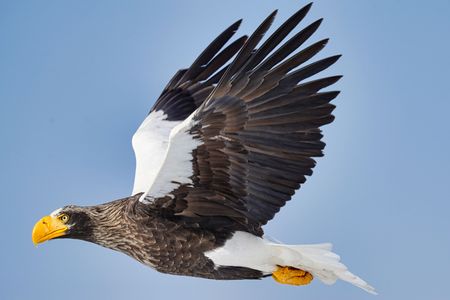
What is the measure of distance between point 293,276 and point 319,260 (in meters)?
0.40

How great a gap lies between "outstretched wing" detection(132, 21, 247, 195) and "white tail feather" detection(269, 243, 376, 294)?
1508 mm

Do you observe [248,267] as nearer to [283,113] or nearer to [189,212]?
[189,212]

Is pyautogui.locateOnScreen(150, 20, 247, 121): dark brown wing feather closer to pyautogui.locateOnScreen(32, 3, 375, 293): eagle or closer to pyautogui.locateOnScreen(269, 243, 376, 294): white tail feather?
pyautogui.locateOnScreen(32, 3, 375, 293): eagle

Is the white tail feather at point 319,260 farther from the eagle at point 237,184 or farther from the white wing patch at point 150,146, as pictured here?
the white wing patch at point 150,146

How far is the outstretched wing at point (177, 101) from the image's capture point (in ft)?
24.2

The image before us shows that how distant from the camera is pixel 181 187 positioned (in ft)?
19.6

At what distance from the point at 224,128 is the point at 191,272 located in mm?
1307

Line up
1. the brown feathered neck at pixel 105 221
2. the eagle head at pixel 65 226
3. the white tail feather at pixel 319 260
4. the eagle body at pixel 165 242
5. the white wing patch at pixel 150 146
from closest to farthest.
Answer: the white tail feather at pixel 319 260 < the eagle body at pixel 165 242 < the brown feathered neck at pixel 105 221 < the eagle head at pixel 65 226 < the white wing patch at pixel 150 146

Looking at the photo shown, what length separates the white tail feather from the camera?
20.1 feet

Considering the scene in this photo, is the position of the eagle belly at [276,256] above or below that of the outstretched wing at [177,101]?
below

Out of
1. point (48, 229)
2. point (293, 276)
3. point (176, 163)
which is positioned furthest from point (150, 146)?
point (293, 276)

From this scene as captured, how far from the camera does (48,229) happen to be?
6.70 meters

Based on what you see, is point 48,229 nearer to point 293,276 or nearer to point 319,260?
point 293,276

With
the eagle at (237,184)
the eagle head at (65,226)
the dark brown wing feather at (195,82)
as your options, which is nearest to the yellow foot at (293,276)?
the eagle at (237,184)
